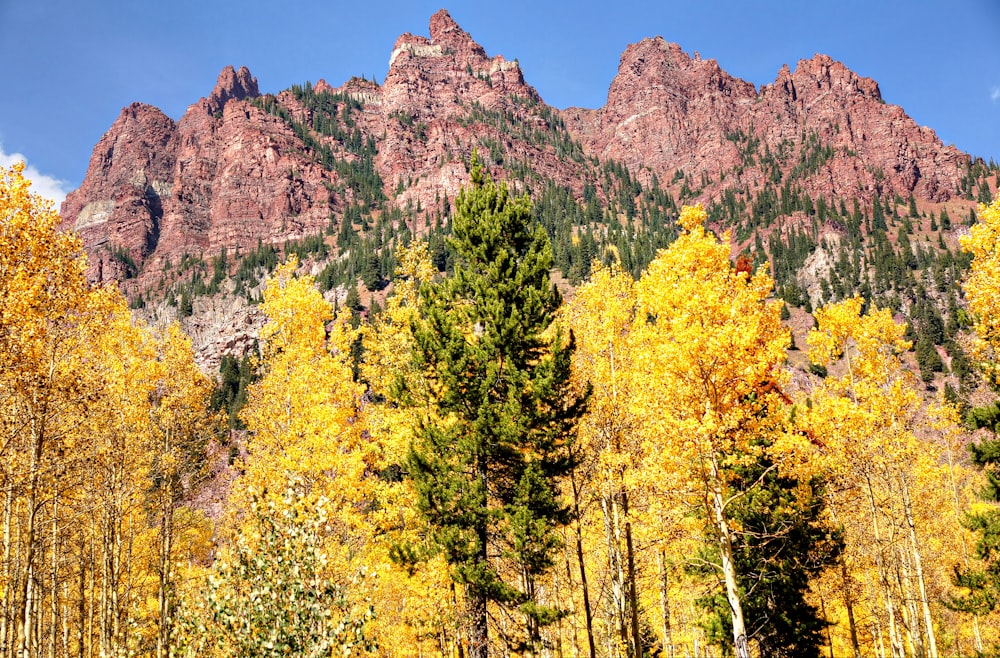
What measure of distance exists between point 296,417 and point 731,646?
1538cm

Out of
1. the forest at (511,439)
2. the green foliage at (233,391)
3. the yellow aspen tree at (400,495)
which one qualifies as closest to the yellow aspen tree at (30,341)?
the forest at (511,439)

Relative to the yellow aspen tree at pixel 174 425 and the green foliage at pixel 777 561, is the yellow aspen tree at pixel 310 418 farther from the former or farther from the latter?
the green foliage at pixel 777 561

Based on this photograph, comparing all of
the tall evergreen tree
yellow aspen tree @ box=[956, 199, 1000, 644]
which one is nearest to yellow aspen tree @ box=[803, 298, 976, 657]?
yellow aspen tree @ box=[956, 199, 1000, 644]

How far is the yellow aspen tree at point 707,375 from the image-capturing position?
12211 mm

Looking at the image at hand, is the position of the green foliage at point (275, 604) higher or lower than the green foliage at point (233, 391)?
lower

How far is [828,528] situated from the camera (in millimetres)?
18969

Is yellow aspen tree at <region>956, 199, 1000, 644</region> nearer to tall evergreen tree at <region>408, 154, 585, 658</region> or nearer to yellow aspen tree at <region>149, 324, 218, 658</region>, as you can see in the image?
tall evergreen tree at <region>408, 154, 585, 658</region>

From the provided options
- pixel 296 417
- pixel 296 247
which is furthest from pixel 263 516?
pixel 296 247

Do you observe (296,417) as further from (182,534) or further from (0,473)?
(182,534)

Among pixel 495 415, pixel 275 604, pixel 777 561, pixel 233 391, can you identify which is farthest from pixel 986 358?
pixel 233 391

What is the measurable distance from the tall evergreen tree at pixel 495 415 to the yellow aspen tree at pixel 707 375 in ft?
11.0

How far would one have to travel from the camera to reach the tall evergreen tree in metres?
14.7

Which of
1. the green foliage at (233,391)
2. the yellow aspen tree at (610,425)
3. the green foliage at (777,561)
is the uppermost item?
the green foliage at (233,391)

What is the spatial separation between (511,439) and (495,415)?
0.90 metres
